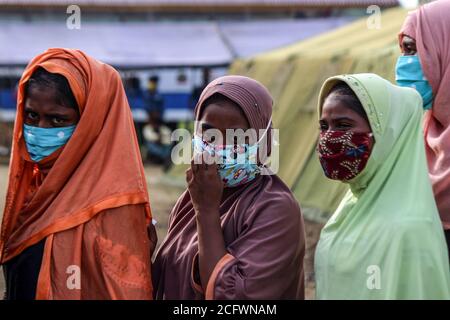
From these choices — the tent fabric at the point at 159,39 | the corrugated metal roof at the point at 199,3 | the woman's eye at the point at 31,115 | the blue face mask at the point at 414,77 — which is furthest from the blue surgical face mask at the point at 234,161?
the corrugated metal roof at the point at 199,3

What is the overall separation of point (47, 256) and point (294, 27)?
18746 mm

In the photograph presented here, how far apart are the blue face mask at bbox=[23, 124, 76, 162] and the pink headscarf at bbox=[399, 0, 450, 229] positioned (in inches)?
61.7

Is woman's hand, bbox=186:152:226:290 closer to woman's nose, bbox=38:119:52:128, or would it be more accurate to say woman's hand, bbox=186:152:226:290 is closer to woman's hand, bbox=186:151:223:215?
woman's hand, bbox=186:151:223:215

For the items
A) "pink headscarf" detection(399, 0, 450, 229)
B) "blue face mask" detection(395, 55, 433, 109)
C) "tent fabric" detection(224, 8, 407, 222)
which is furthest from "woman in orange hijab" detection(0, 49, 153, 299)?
"tent fabric" detection(224, 8, 407, 222)

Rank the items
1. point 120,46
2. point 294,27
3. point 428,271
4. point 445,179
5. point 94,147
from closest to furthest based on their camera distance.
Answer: point 428,271, point 94,147, point 445,179, point 120,46, point 294,27

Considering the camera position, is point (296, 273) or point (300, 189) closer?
point (296, 273)

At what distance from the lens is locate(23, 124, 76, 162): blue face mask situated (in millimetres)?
2803

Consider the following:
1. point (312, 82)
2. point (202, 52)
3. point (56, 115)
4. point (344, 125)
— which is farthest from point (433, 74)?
point (202, 52)

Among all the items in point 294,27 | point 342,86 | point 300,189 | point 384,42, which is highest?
point 294,27

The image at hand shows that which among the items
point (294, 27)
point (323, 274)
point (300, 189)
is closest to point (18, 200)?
point (323, 274)

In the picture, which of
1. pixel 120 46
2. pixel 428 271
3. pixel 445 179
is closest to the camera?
pixel 428 271

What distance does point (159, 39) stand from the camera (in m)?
20.1

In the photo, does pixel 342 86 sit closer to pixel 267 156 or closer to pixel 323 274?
pixel 267 156

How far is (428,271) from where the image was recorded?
265 centimetres
